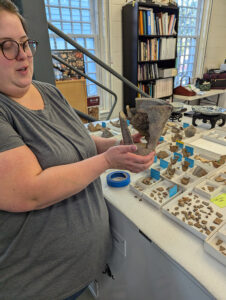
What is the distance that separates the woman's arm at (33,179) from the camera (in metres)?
0.48

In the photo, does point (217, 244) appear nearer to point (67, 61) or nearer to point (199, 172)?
point (199, 172)

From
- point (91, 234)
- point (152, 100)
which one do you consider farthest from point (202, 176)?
point (91, 234)

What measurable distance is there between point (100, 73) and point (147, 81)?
2.87 ft

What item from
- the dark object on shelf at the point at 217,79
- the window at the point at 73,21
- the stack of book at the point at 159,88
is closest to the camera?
the window at the point at 73,21

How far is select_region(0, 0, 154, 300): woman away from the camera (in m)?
0.51

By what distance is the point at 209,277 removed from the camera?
0.61 m

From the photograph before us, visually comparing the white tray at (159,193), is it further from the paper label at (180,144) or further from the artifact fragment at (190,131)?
the artifact fragment at (190,131)

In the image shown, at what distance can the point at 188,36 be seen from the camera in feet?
15.3

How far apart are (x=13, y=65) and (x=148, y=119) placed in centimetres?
47

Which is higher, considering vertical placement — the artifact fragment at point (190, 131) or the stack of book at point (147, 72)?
the stack of book at point (147, 72)

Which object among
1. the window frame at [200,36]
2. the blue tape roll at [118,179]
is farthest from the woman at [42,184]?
the window frame at [200,36]

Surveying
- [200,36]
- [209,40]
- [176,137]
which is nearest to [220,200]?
[176,137]

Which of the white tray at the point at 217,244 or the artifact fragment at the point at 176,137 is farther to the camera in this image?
the artifact fragment at the point at 176,137

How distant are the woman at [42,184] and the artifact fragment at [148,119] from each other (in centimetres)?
8
